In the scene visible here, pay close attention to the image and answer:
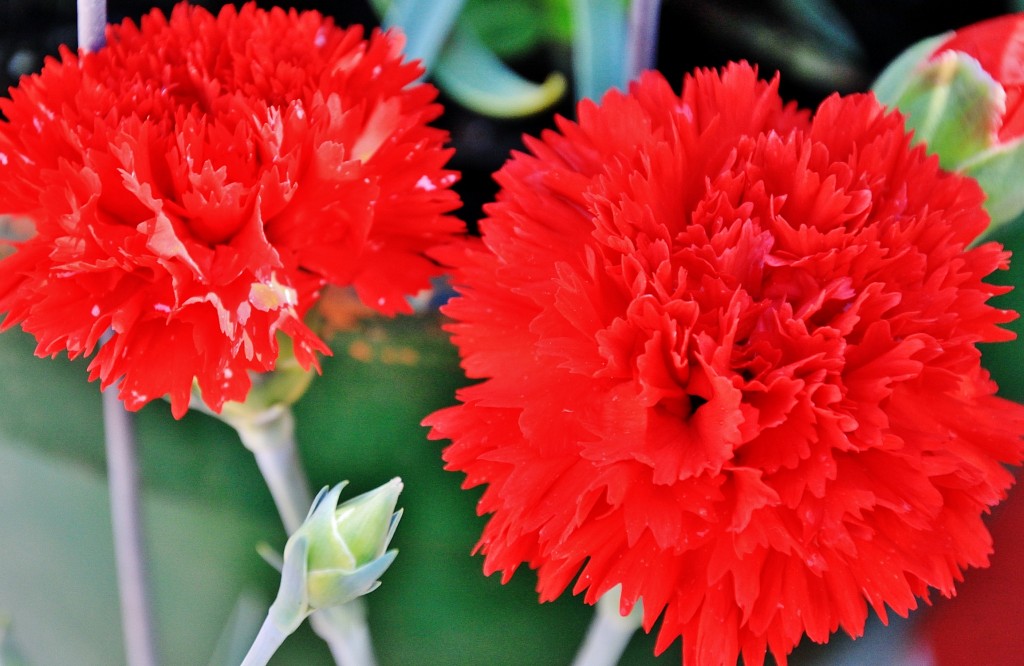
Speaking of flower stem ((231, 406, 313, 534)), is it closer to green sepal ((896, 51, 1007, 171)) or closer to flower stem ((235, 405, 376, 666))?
flower stem ((235, 405, 376, 666))

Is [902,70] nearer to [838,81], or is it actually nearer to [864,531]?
[838,81]

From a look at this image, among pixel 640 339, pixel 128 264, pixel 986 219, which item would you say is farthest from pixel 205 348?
pixel 986 219

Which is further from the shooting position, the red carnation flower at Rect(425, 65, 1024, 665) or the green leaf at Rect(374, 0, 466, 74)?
the green leaf at Rect(374, 0, 466, 74)

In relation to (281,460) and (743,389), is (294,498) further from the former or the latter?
(743,389)

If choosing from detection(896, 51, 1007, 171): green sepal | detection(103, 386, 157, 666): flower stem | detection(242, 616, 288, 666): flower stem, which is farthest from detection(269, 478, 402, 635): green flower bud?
detection(896, 51, 1007, 171): green sepal

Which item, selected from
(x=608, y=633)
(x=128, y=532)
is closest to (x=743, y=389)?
(x=608, y=633)

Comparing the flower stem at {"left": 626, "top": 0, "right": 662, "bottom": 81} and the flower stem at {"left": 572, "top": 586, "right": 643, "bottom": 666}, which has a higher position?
the flower stem at {"left": 626, "top": 0, "right": 662, "bottom": 81}
